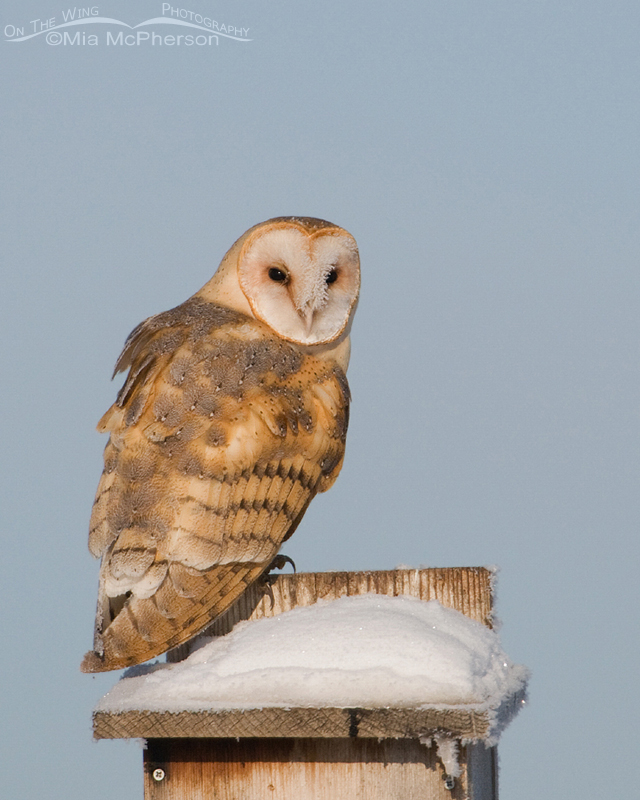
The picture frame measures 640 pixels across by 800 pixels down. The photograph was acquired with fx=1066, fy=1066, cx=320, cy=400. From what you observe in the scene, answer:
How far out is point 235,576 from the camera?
13.4 ft

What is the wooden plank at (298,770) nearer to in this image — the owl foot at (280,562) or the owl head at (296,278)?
the owl foot at (280,562)

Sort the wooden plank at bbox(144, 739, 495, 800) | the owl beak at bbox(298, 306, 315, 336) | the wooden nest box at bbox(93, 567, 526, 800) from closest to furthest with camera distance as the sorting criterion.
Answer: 1. the wooden nest box at bbox(93, 567, 526, 800)
2. the wooden plank at bbox(144, 739, 495, 800)
3. the owl beak at bbox(298, 306, 315, 336)

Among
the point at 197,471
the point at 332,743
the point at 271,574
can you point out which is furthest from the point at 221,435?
the point at 332,743

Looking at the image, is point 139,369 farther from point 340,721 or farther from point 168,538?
point 340,721

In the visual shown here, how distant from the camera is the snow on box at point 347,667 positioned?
3490 mm

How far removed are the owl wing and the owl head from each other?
15 cm

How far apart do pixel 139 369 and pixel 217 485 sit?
66cm

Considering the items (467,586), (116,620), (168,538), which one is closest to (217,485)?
(168,538)

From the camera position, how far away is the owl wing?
3.97 meters

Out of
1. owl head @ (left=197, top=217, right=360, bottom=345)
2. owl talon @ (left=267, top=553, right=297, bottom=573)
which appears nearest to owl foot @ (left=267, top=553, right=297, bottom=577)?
owl talon @ (left=267, top=553, right=297, bottom=573)

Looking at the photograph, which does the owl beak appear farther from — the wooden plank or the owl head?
the wooden plank

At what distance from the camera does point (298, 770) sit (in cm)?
363

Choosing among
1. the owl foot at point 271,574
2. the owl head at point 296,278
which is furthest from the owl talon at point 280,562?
the owl head at point 296,278

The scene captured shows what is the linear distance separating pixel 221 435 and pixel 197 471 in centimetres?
18
